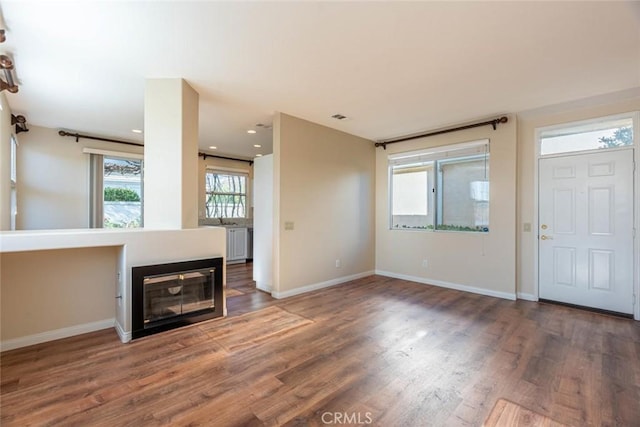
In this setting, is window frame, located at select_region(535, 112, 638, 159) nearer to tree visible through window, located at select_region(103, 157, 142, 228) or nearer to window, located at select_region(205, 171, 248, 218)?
window, located at select_region(205, 171, 248, 218)

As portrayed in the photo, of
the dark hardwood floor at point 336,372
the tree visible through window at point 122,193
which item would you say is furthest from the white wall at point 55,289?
the tree visible through window at point 122,193

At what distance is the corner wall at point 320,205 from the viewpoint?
4359 mm

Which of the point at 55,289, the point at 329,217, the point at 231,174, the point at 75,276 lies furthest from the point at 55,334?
the point at 231,174

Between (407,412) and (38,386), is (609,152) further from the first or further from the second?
(38,386)

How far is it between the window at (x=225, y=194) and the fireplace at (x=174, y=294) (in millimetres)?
4102

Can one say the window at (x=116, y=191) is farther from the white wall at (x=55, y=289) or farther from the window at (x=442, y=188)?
the window at (x=442, y=188)

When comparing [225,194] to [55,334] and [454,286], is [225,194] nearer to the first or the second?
[55,334]

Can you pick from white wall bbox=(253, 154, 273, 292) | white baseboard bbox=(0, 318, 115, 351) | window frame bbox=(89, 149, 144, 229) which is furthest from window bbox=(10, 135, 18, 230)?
white wall bbox=(253, 154, 273, 292)

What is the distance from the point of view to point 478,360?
8.21ft

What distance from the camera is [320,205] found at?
4.91 m

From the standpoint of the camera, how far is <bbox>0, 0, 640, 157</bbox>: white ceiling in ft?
7.09

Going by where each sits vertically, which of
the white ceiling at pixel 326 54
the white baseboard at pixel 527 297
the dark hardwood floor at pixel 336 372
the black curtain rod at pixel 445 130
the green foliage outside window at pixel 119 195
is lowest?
the dark hardwood floor at pixel 336 372

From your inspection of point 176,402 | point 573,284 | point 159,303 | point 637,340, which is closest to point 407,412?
point 176,402

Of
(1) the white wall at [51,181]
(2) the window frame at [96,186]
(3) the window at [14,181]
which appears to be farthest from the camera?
(2) the window frame at [96,186]
